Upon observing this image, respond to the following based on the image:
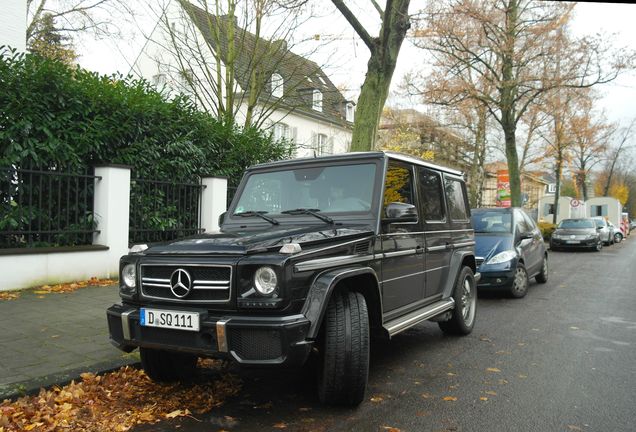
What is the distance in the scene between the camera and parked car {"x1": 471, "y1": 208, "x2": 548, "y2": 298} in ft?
28.6

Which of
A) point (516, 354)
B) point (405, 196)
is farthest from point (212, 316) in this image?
point (516, 354)

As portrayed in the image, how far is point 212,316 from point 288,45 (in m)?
13.6

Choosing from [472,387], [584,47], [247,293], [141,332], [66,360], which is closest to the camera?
[247,293]

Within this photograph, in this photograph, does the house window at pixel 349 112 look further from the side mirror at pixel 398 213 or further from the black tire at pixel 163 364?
the black tire at pixel 163 364

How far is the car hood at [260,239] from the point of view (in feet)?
11.3

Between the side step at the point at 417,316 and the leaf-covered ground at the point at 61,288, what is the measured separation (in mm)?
5517

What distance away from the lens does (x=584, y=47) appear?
19.0 meters

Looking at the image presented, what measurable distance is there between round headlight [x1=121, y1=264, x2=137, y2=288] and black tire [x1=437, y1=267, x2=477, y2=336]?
11.9ft

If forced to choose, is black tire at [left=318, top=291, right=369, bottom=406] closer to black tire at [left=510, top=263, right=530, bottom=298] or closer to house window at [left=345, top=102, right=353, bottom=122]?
black tire at [left=510, top=263, right=530, bottom=298]

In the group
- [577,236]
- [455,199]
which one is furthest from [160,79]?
[577,236]

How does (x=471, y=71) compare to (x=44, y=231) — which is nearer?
(x=44, y=231)

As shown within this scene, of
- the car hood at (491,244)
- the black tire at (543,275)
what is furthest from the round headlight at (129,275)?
the black tire at (543,275)

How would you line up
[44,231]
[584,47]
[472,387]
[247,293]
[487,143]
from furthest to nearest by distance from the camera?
[487,143] < [584,47] < [44,231] < [472,387] < [247,293]

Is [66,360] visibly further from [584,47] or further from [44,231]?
[584,47]
